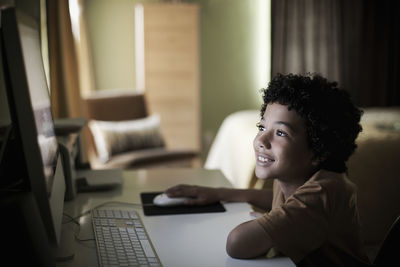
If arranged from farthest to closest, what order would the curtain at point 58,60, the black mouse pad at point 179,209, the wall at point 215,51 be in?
the wall at point 215,51 → the curtain at point 58,60 → the black mouse pad at point 179,209

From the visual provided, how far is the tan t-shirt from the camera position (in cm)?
104

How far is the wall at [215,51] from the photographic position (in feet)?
15.5

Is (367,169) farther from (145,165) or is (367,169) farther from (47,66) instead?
(47,66)

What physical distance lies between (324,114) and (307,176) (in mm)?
175

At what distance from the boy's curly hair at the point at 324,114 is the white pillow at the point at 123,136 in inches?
89.2

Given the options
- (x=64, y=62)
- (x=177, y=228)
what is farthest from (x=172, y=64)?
(x=177, y=228)

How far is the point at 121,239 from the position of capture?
43.3 inches

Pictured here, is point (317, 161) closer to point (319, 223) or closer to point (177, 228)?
point (319, 223)

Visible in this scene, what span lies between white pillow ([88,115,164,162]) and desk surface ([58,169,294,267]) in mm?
1580

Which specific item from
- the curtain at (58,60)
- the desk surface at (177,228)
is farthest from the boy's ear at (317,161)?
the curtain at (58,60)

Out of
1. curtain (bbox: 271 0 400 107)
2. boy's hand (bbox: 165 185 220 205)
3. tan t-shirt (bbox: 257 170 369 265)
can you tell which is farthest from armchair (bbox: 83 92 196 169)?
tan t-shirt (bbox: 257 170 369 265)

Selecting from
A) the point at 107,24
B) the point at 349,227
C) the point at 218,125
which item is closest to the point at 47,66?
the point at 349,227

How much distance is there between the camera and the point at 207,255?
106 centimetres

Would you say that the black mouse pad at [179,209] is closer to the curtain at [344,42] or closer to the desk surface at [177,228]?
the desk surface at [177,228]
